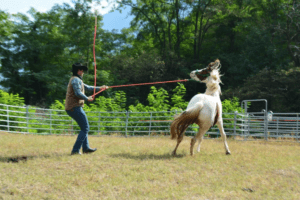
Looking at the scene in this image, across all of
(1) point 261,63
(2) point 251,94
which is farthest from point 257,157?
(1) point 261,63

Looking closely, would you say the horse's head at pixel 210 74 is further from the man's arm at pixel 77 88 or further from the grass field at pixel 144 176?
the man's arm at pixel 77 88

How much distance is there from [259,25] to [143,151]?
1975cm

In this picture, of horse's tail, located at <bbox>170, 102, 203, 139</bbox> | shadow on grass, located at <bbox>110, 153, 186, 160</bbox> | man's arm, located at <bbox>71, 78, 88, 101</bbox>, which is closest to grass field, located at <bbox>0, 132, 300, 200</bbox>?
shadow on grass, located at <bbox>110, 153, 186, 160</bbox>

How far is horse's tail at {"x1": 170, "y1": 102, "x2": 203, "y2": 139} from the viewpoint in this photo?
20.8 feet

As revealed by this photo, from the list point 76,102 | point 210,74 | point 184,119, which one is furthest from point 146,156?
point 210,74

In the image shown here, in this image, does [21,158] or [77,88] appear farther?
[77,88]

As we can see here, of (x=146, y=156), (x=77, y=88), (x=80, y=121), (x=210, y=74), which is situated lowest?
(x=146, y=156)

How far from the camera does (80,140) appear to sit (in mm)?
6156

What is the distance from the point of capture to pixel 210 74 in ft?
23.3

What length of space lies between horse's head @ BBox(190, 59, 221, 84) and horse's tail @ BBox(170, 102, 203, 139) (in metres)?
1.07

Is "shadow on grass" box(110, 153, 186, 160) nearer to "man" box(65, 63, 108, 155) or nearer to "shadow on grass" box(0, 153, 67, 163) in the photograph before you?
"man" box(65, 63, 108, 155)

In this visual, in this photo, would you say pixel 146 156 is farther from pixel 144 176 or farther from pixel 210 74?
pixel 210 74

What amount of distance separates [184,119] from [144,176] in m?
2.02

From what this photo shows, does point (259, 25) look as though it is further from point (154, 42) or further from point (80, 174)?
point (80, 174)
